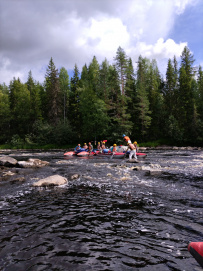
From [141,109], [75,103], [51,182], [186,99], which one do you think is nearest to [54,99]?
[75,103]

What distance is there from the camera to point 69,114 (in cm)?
5366

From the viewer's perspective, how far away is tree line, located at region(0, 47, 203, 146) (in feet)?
136

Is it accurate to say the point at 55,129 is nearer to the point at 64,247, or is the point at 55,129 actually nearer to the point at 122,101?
the point at 122,101

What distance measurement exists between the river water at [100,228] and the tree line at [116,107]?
106 ft

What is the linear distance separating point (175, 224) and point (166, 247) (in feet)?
3.45

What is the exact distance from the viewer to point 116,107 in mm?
41906

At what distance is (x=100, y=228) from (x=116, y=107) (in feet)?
126

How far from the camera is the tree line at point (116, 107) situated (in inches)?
1628

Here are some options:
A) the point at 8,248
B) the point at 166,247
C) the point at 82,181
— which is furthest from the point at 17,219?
the point at 82,181

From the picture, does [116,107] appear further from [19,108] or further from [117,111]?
[19,108]

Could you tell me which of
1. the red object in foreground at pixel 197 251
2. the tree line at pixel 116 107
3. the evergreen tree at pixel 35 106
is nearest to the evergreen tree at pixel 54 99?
the tree line at pixel 116 107

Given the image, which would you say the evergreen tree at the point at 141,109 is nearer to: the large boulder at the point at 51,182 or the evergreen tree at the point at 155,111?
the evergreen tree at the point at 155,111

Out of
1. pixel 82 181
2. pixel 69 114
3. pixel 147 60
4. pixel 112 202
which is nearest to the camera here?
pixel 112 202

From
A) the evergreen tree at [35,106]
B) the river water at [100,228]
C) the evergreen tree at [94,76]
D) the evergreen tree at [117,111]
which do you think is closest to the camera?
the river water at [100,228]
